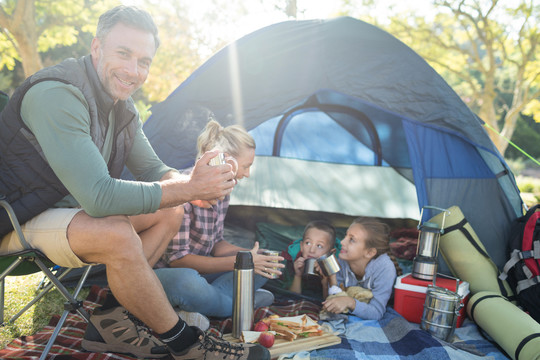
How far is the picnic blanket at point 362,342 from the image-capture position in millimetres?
1853

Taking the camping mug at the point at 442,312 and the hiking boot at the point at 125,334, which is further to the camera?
the camping mug at the point at 442,312

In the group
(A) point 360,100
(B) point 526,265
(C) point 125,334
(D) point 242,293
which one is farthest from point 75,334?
(B) point 526,265

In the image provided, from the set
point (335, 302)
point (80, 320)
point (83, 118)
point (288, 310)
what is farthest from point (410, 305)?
point (83, 118)

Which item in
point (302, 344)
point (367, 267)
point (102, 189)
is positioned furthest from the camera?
point (367, 267)

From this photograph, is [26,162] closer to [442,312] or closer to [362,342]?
[362,342]

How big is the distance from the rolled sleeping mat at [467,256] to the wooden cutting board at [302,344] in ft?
3.30

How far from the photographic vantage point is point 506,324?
6.72 feet

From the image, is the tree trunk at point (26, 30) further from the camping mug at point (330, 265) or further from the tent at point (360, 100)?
the camping mug at point (330, 265)

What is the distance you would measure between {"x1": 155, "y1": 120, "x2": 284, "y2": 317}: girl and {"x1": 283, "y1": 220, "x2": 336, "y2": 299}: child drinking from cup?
11.8 inches

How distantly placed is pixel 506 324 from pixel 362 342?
0.68 meters

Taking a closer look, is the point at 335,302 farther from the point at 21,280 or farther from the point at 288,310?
the point at 21,280

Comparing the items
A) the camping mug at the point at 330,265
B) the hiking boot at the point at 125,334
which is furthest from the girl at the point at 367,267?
the hiking boot at the point at 125,334

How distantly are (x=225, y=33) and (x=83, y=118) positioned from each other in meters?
11.5

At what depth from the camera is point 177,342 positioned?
1.57 m
